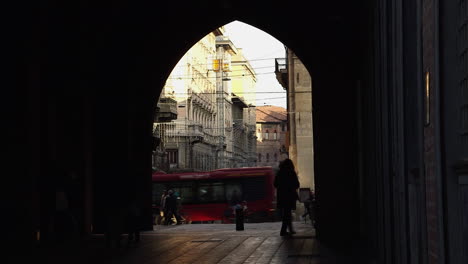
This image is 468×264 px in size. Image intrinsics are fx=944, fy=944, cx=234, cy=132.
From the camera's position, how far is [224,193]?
45.8 metres

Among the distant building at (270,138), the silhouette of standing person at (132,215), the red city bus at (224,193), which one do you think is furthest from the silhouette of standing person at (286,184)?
the distant building at (270,138)

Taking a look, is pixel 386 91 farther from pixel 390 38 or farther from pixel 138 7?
pixel 138 7

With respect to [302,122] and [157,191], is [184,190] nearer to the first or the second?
[157,191]

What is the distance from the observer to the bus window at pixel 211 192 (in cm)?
4594

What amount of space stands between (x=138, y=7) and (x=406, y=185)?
13.9m

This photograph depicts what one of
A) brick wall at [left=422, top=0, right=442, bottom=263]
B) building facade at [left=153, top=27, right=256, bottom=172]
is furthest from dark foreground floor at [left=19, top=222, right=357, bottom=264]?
building facade at [left=153, top=27, right=256, bottom=172]

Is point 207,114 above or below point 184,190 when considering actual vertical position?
above

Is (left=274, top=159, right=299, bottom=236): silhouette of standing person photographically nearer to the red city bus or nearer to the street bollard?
the street bollard

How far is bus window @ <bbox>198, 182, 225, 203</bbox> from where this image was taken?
1809 inches

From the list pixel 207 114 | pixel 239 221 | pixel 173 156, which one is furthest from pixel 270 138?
pixel 239 221

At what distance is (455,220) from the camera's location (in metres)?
3.98

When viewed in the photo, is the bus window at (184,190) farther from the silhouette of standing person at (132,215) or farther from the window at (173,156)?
the silhouette of standing person at (132,215)

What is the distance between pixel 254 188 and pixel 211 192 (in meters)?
2.31

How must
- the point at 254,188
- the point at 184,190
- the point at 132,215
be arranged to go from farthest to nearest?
the point at 184,190 → the point at 254,188 → the point at 132,215
